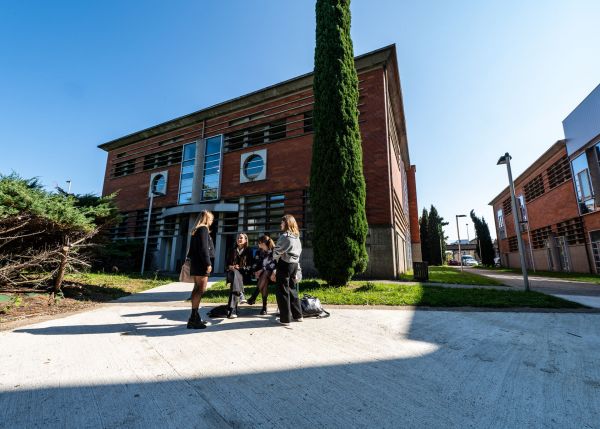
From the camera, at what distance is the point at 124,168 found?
73.1 ft

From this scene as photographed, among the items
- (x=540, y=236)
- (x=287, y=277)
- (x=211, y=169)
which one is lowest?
(x=287, y=277)

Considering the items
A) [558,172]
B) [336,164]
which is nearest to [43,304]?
[336,164]

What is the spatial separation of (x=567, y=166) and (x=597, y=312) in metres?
20.7

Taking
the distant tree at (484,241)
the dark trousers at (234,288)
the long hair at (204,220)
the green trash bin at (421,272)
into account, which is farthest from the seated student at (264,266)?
the distant tree at (484,241)

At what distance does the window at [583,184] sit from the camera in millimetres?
17109

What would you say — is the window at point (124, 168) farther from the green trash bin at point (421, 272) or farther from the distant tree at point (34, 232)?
the green trash bin at point (421, 272)

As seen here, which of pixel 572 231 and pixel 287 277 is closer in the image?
pixel 287 277

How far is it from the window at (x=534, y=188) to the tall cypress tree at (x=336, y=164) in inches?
939

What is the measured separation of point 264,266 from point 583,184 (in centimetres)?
2331

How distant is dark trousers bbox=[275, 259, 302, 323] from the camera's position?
436 centimetres

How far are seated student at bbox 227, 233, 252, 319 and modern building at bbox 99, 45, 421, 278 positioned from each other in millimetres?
7470

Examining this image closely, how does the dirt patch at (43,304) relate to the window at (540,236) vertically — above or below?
below

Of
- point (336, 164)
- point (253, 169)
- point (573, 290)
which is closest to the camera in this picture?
point (573, 290)

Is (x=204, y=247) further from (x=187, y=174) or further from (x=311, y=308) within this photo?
(x=187, y=174)
